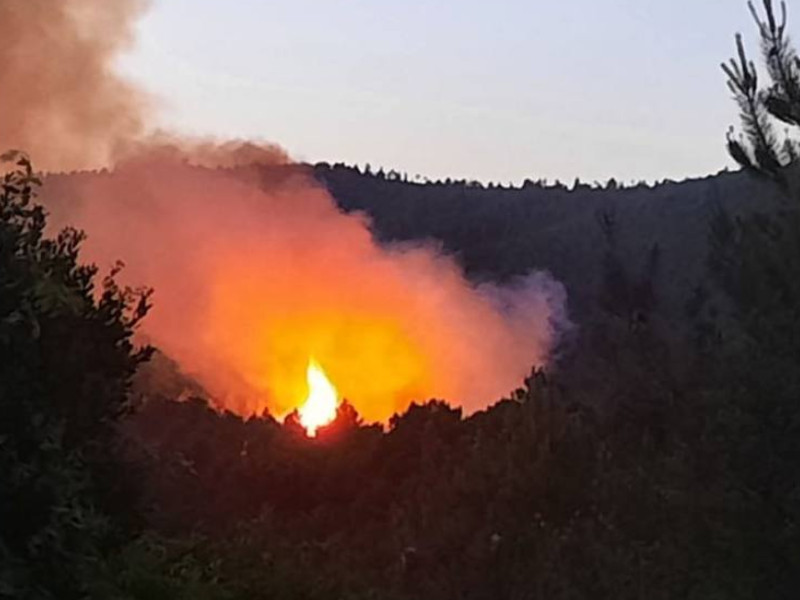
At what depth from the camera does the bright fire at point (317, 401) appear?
1534 inches

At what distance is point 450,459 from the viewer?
108 feet

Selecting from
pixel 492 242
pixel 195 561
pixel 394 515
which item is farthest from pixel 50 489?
pixel 492 242

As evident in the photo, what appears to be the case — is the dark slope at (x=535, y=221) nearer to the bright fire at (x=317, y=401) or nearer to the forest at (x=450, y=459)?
the bright fire at (x=317, y=401)

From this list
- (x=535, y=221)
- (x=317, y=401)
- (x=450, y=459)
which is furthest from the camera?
(x=535, y=221)

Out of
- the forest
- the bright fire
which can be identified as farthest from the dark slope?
the forest

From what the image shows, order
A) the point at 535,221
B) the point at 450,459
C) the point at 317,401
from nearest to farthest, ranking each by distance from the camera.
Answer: the point at 450,459 < the point at 317,401 < the point at 535,221

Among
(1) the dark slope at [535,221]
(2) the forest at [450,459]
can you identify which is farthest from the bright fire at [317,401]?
(1) the dark slope at [535,221]

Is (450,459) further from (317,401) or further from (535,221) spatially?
(535,221)

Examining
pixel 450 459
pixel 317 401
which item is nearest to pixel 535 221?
pixel 317 401

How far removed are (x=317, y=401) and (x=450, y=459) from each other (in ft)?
32.3

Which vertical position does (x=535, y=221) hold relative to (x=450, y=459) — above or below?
above

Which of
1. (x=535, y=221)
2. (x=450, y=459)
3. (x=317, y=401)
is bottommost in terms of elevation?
(x=450, y=459)

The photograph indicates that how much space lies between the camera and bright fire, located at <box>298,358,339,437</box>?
128 feet

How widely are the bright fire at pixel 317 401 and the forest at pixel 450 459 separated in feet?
1.92
